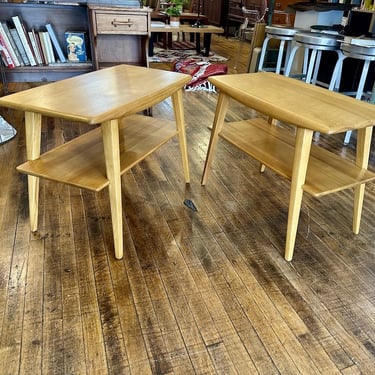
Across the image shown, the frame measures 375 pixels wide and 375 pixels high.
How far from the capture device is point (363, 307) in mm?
1278

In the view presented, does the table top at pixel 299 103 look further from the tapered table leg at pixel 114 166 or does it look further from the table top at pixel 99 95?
the tapered table leg at pixel 114 166

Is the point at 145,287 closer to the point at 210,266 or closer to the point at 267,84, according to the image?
the point at 210,266

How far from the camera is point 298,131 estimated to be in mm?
1248

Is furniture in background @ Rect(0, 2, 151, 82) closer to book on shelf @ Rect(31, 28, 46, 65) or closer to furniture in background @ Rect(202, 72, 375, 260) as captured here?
book on shelf @ Rect(31, 28, 46, 65)

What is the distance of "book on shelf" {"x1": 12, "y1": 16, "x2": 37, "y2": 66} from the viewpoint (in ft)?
8.94

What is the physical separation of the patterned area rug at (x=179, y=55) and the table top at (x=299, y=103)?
3.83m

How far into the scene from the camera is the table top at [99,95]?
117 centimetres

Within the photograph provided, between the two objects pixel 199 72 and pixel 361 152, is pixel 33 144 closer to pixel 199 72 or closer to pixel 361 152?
pixel 361 152

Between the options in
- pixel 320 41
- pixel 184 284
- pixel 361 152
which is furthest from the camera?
pixel 320 41

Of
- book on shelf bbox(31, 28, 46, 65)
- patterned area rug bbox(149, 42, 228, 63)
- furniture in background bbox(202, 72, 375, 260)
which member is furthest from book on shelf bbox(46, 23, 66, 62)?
patterned area rug bbox(149, 42, 228, 63)

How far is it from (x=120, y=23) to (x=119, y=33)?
0.07 meters

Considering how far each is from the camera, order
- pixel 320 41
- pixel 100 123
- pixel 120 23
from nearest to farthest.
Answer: pixel 100 123 < pixel 120 23 < pixel 320 41

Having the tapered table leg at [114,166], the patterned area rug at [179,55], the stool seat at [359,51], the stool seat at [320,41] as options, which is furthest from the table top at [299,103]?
the patterned area rug at [179,55]

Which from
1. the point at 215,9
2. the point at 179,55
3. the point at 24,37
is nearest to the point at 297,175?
the point at 24,37
